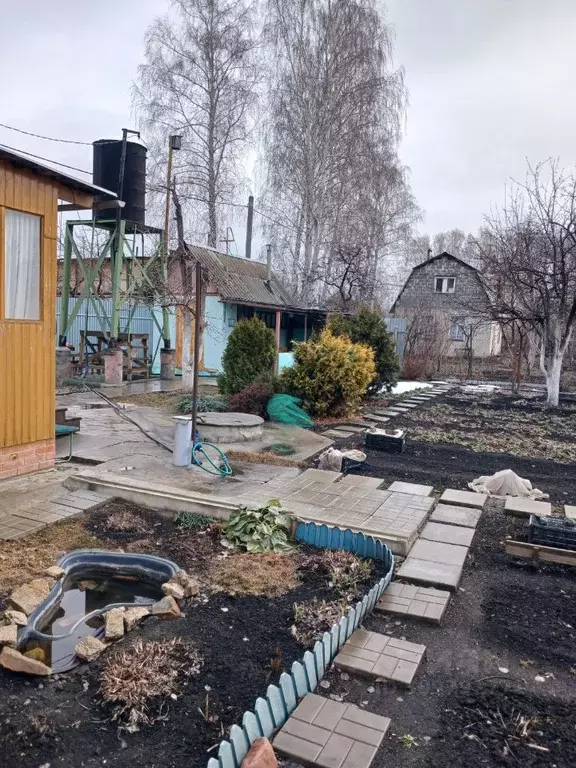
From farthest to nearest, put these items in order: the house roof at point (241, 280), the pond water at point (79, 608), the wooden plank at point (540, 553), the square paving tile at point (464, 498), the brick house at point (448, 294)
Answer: the brick house at point (448, 294), the house roof at point (241, 280), the square paving tile at point (464, 498), the wooden plank at point (540, 553), the pond water at point (79, 608)

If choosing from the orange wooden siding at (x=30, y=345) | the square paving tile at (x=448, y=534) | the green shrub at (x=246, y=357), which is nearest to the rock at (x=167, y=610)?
the square paving tile at (x=448, y=534)

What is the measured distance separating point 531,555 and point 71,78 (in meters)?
11.0

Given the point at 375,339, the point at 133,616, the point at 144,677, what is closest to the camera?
the point at 144,677

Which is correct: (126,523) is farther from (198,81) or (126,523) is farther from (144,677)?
(198,81)

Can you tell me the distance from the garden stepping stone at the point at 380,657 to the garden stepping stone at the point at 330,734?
29 cm

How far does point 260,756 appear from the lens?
6.45 feet

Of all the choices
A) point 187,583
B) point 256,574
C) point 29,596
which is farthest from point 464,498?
point 29,596

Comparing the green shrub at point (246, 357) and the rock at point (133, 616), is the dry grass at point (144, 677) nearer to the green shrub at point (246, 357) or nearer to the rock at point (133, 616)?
the rock at point (133, 616)

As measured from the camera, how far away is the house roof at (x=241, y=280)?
17156mm

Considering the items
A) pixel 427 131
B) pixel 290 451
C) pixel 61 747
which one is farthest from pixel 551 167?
pixel 61 747

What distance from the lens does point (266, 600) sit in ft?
11.1

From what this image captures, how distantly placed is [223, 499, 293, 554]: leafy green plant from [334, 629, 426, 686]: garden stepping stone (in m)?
1.18

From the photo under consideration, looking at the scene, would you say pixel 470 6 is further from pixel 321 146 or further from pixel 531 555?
pixel 321 146

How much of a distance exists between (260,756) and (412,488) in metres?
4.11
